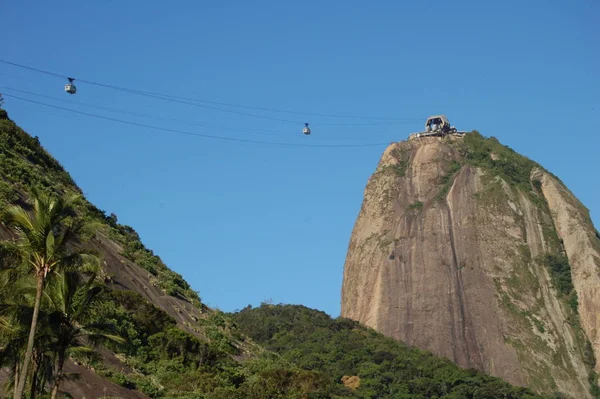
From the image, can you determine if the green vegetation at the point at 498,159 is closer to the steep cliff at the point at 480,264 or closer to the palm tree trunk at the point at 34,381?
the steep cliff at the point at 480,264

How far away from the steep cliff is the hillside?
1384 cm

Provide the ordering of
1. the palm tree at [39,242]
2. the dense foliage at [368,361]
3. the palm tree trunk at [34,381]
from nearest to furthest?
the palm tree trunk at [34,381]
the palm tree at [39,242]
the dense foliage at [368,361]

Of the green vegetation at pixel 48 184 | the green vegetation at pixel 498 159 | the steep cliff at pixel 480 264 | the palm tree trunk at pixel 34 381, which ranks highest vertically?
the green vegetation at pixel 498 159

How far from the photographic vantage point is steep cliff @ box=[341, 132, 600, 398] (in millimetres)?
105875

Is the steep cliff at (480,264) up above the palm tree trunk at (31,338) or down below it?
above

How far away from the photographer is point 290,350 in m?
103

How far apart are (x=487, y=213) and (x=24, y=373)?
10528 cm

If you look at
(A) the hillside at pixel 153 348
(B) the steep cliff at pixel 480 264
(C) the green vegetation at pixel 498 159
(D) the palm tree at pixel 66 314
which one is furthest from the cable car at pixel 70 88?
(C) the green vegetation at pixel 498 159

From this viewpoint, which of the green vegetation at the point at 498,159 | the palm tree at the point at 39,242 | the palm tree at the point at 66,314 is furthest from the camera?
the green vegetation at the point at 498,159

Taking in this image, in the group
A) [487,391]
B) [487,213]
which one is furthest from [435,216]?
[487,391]

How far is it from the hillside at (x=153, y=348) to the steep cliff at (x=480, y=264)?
45.4 feet

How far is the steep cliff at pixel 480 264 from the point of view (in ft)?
347

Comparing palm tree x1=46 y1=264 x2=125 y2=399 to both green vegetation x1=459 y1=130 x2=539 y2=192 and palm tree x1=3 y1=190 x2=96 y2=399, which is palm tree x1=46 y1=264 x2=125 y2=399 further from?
green vegetation x1=459 y1=130 x2=539 y2=192

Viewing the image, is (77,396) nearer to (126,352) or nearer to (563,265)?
(126,352)
